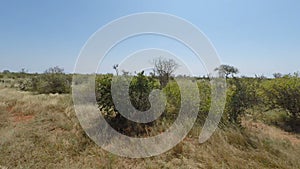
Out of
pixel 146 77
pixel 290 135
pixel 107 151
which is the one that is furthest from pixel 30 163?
pixel 290 135

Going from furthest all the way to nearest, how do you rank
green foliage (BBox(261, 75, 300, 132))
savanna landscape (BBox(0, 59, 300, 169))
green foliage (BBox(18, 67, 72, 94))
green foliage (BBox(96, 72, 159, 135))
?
1. green foliage (BBox(18, 67, 72, 94))
2. green foliage (BBox(261, 75, 300, 132))
3. green foliage (BBox(96, 72, 159, 135))
4. savanna landscape (BBox(0, 59, 300, 169))

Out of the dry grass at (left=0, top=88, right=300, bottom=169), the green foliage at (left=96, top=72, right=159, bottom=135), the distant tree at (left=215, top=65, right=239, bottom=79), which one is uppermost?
the distant tree at (left=215, top=65, right=239, bottom=79)

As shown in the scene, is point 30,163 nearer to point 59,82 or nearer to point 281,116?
point 281,116

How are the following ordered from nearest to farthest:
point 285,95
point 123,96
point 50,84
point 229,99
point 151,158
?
point 151,158 → point 229,99 → point 123,96 → point 285,95 → point 50,84

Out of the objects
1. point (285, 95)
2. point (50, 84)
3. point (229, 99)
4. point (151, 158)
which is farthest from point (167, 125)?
point (50, 84)

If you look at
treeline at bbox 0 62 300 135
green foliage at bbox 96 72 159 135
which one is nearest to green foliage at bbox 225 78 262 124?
treeline at bbox 0 62 300 135

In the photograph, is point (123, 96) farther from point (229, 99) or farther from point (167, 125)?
point (229, 99)

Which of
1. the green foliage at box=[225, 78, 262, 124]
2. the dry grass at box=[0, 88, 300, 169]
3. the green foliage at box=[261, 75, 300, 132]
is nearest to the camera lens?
the dry grass at box=[0, 88, 300, 169]

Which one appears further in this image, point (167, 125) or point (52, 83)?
point (52, 83)

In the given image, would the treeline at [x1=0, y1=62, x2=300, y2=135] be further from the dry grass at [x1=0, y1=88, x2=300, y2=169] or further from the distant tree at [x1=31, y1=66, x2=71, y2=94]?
the distant tree at [x1=31, y1=66, x2=71, y2=94]

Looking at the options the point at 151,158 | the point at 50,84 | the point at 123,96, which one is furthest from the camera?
the point at 50,84

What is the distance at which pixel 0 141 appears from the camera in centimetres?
507

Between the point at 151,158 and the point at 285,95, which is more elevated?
the point at 285,95

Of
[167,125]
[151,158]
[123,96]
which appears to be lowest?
[151,158]
